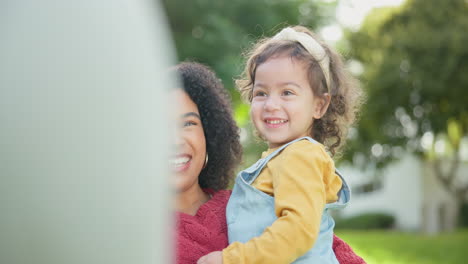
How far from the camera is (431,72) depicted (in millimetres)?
20750

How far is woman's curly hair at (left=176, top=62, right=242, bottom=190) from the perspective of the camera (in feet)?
9.09

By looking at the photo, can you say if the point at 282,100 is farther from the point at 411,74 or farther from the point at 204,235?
the point at 411,74

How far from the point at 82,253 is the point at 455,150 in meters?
24.0

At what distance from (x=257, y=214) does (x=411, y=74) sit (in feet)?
64.7

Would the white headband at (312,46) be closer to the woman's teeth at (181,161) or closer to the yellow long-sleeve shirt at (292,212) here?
the yellow long-sleeve shirt at (292,212)

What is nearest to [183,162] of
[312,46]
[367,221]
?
[312,46]

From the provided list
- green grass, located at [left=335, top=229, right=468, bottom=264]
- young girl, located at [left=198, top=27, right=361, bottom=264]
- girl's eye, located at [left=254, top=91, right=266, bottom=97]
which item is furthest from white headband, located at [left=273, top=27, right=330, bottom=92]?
green grass, located at [left=335, top=229, right=468, bottom=264]

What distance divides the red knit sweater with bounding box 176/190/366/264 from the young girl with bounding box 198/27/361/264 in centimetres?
9

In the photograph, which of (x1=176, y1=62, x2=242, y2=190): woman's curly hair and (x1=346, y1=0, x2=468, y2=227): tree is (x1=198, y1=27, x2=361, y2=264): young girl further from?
(x1=346, y1=0, x2=468, y2=227): tree

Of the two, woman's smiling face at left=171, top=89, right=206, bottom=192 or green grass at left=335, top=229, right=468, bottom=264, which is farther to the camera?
green grass at left=335, top=229, right=468, bottom=264

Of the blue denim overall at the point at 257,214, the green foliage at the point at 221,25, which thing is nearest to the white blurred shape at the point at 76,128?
the blue denim overall at the point at 257,214

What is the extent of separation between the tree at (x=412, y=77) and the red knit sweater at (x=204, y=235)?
18836 millimetres

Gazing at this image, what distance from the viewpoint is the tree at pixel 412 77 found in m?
20.6

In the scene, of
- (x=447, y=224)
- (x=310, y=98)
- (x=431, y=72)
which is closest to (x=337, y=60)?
(x=310, y=98)
